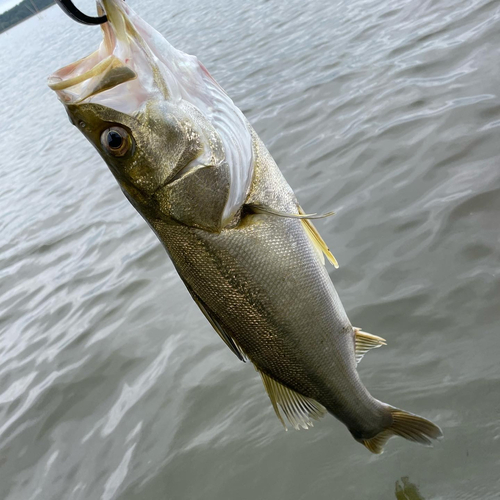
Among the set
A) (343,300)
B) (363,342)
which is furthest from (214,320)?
(343,300)

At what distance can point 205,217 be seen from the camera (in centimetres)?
218

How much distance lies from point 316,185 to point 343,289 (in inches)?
65.8

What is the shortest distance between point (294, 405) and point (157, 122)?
136 cm

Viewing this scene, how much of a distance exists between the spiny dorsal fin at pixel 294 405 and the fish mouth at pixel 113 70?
1.32 metres

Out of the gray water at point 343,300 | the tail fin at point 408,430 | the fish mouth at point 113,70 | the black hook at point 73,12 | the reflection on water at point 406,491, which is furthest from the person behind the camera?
the gray water at point 343,300

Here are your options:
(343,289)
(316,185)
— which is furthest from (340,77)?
(343,289)

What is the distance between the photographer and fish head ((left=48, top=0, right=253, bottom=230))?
1986 millimetres

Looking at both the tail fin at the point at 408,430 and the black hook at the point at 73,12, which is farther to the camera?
the tail fin at the point at 408,430

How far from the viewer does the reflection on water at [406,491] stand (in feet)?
10.2

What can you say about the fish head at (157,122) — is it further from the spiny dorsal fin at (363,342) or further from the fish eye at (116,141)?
the spiny dorsal fin at (363,342)

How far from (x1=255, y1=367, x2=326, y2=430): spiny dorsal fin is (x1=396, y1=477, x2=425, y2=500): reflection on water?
981 millimetres

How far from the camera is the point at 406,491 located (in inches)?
124

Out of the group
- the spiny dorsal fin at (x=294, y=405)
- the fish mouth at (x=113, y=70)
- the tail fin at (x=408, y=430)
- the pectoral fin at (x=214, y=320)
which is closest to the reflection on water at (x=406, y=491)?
the tail fin at (x=408, y=430)

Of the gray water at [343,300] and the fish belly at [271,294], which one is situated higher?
the fish belly at [271,294]
